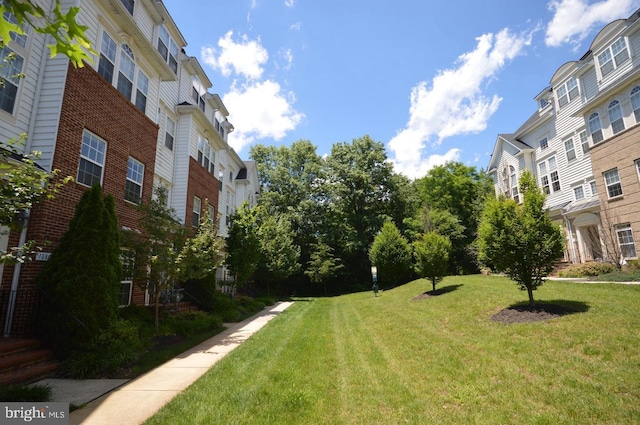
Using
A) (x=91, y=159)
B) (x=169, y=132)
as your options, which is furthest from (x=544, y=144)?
(x=91, y=159)

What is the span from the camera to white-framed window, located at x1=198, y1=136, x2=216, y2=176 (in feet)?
60.6

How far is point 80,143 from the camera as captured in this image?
927 centimetres

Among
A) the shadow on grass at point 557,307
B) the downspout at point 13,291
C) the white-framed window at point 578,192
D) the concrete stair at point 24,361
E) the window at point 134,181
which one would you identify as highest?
the white-framed window at point 578,192

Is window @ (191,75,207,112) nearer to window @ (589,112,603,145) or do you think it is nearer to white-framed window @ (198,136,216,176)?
white-framed window @ (198,136,216,176)

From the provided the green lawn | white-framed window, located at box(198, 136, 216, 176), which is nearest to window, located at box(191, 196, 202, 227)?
white-framed window, located at box(198, 136, 216, 176)

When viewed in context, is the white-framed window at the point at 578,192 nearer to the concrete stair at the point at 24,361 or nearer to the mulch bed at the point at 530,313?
the mulch bed at the point at 530,313

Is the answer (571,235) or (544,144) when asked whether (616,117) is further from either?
(544,144)

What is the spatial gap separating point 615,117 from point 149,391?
2385 cm

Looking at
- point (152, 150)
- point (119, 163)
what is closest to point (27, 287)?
point (119, 163)

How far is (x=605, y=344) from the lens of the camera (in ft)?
19.7

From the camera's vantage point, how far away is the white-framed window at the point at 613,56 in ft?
58.2

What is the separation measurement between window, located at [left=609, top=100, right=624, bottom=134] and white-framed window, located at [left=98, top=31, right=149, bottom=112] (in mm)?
23396

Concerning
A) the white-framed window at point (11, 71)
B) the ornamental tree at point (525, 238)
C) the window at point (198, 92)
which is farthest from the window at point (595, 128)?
the white-framed window at point (11, 71)

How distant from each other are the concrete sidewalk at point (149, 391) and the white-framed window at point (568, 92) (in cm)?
2624
